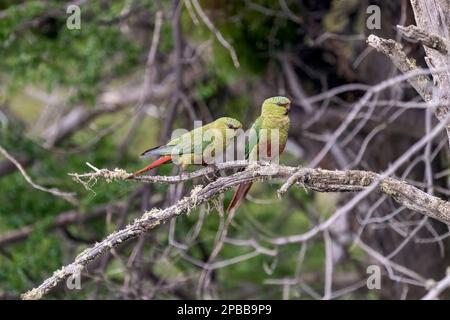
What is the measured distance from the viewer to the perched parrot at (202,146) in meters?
3.23

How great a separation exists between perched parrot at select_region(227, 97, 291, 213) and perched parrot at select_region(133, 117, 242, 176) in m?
0.17

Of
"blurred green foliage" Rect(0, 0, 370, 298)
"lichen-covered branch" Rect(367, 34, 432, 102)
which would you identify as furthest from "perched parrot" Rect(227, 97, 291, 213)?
"blurred green foliage" Rect(0, 0, 370, 298)

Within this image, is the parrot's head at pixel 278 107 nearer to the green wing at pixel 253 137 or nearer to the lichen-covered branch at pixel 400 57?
the green wing at pixel 253 137

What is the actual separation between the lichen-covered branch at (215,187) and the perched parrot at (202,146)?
0.19ft

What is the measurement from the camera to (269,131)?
3.42 m

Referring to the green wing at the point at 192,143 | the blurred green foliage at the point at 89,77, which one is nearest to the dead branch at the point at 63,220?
the blurred green foliage at the point at 89,77

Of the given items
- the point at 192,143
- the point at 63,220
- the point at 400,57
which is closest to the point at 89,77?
the point at 63,220

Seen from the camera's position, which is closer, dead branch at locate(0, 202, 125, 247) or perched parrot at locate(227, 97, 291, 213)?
perched parrot at locate(227, 97, 291, 213)

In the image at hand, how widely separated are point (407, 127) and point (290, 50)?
100 centimetres

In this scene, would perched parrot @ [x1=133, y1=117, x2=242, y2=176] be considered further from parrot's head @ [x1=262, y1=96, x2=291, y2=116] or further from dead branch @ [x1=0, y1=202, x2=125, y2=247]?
dead branch @ [x1=0, y1=202, x2=125, y2=247]

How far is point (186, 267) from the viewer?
6.48m

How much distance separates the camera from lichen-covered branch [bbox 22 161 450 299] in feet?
10.1

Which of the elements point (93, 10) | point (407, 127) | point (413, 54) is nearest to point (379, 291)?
point (407, 127)
